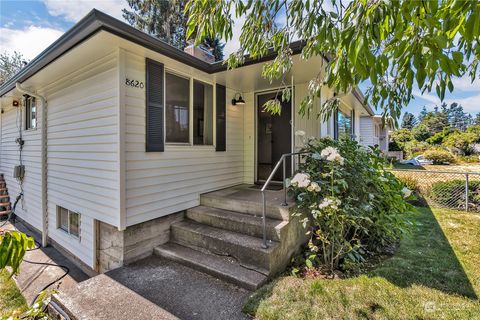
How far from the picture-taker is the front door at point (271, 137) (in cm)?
561

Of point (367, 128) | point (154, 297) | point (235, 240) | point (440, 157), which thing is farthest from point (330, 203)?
point (440, 157)

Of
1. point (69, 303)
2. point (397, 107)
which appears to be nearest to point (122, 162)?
point (69, 303)

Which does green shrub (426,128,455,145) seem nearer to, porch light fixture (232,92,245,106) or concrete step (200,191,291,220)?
porch light fixture (232,92,245,106)

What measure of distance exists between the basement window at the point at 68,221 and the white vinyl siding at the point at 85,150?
9 centimetres

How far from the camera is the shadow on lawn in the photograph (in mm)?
2828

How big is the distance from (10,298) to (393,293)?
4916 millimetres

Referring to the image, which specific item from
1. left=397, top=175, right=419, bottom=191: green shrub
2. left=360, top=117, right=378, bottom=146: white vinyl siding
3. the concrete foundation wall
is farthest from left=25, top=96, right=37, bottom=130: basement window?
left=360, top=117, right=378, bottom=146: white vinyl siding

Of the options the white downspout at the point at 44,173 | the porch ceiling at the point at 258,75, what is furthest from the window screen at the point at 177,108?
the white downspout at the point at 44,173

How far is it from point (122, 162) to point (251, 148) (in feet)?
10.2

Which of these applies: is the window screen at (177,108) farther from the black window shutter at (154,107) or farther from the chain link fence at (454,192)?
the chain link fence at (454,192)

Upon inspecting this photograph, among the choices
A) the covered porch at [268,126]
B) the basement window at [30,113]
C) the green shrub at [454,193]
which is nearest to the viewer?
the covered porch at [268,126]

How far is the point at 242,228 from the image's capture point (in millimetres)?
3584

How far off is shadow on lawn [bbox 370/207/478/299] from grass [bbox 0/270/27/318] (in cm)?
464

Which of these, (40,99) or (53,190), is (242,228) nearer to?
(53,190)
